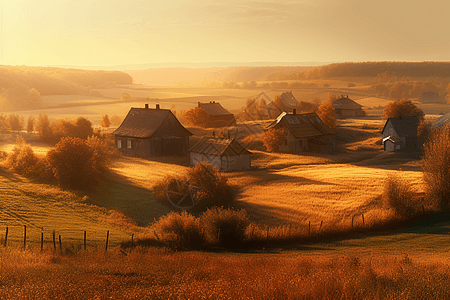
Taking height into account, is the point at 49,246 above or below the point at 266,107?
below

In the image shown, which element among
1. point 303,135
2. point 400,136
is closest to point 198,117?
point 303,135

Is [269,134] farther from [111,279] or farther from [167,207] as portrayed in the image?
[111,279]

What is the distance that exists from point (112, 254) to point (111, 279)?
569 cm

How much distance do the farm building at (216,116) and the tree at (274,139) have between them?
94.2ft

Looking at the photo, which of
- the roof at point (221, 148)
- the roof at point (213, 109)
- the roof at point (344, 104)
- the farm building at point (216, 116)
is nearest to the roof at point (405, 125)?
the roof at point (221, 148)

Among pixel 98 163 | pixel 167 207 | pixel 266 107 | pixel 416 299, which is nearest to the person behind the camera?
pixel 416 299

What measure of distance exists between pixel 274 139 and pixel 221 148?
62.7ft

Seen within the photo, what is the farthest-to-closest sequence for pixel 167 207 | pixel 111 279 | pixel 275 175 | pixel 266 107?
pixel 266 107
pixel 275 175
pixel 167 207
pixel 111 279

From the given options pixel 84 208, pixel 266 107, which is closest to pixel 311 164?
pixel 84 208

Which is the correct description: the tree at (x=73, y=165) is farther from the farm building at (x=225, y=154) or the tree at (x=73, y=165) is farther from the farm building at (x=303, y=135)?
the farm building at (x=303, y=135)

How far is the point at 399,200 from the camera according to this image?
1130 inches

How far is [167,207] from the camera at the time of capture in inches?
1367

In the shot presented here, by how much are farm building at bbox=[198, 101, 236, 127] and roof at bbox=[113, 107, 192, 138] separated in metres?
31.3

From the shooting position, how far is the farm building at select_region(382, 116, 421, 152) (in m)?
69.8
